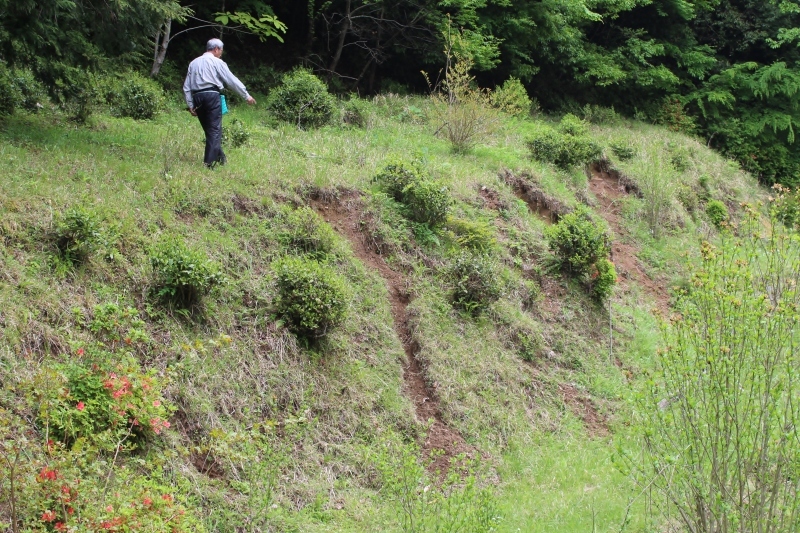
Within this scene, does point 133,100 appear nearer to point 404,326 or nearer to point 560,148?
point 404,326

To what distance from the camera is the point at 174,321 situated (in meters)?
5.96

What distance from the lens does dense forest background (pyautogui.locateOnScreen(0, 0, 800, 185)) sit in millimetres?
8211

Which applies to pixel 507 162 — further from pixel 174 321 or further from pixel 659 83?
pixel 659 83

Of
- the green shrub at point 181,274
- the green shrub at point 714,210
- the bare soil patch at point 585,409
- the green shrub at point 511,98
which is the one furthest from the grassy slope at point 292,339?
the green shrub at point 714,210

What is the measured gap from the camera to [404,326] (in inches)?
311

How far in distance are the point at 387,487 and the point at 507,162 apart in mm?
8206

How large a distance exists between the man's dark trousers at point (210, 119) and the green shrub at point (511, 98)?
18.1 feet

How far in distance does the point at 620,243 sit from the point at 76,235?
9895mm

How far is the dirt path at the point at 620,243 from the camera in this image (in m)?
11.8

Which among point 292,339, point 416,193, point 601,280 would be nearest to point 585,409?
point 601,280

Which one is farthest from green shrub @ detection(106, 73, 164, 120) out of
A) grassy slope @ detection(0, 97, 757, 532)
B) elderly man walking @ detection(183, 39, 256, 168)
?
elderly man walking @ detection(183, 39, 256, 168)

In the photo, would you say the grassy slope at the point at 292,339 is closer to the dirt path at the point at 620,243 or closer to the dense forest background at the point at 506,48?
the dirt path at the point at 620,243

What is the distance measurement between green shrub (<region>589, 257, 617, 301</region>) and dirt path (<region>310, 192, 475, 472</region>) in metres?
3.23

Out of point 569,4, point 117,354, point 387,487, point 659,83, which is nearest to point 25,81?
point 117,354
